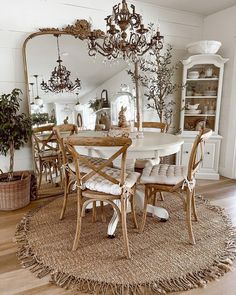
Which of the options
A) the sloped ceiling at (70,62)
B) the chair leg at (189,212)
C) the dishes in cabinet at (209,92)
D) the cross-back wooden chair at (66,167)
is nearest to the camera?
the chair leg at (189,212)

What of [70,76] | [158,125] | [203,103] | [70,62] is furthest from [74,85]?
[203,103]

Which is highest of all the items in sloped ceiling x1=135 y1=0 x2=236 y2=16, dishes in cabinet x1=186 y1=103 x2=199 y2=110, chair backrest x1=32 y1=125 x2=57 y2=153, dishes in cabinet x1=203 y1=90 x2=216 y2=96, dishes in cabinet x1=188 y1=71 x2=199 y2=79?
sloped ceiling x1=135 y1=0 x2=236 y2=16

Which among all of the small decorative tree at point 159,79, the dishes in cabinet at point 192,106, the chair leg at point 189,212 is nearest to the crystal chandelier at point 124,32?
the chair leg at point 189,212

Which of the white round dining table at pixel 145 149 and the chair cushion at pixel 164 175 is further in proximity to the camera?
the chair cushion at pixel 164 175

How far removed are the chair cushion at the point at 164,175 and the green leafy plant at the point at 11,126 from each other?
4.71ft

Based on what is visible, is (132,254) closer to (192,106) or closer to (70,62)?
(70,62)

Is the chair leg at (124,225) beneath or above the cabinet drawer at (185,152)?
beneath

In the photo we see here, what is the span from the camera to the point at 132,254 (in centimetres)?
191

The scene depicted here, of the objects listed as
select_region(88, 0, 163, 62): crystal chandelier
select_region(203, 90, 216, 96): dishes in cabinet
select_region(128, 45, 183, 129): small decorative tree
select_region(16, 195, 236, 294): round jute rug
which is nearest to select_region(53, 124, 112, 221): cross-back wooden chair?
select_region(16, 195, 236, 294): round jute rug

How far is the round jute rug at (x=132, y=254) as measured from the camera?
163cm

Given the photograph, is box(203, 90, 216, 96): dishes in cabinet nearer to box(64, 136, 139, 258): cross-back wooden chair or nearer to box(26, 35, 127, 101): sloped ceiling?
box(26, 35, 127, 101): sloped ceiling

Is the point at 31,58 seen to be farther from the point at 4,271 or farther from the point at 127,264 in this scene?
the point at 127,264

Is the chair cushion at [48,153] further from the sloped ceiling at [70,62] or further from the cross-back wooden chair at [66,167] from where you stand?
the sloped ceiling at [70,62]

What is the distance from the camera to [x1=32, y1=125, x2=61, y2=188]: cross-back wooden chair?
3.01 m
